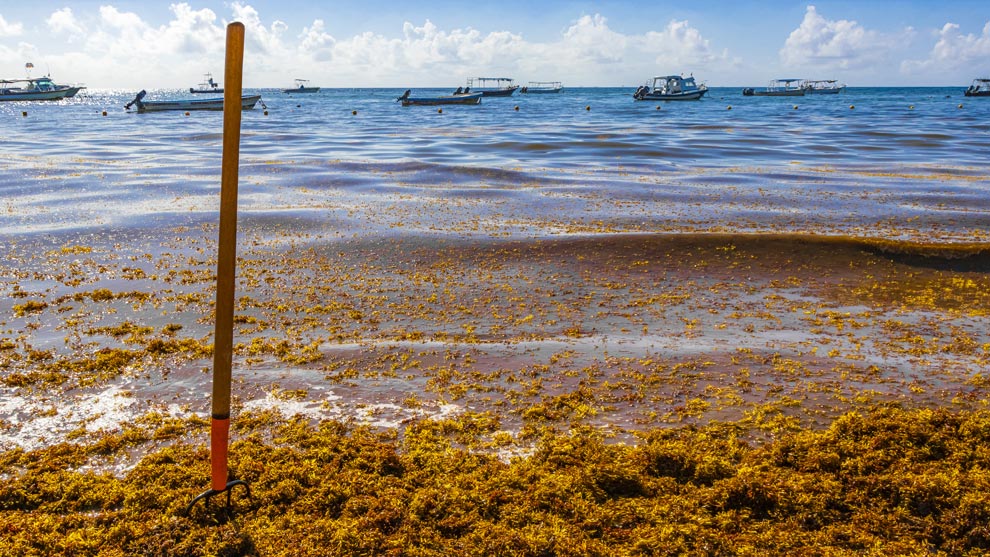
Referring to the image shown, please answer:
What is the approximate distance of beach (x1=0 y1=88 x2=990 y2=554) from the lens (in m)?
4.96

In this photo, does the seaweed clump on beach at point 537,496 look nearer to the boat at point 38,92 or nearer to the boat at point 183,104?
the boat at point 183,104

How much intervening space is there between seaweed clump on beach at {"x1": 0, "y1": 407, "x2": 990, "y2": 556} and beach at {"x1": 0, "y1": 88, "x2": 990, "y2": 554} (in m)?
0.22

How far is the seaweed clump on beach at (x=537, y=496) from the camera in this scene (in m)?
3.36

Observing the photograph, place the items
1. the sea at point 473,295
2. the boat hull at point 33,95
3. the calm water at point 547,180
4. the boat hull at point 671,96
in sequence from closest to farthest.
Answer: the sea at point 473,295 → the calm water at point 547,180 → the boat hull at point 671,96 → the boat hull at point 33,95

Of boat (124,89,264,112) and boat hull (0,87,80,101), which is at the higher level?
boat hull (0,87,80,101)

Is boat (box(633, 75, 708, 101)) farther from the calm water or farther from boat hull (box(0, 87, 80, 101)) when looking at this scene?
boat hull (box(0, 87, 80, 101))

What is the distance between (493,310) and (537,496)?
3.93 meters

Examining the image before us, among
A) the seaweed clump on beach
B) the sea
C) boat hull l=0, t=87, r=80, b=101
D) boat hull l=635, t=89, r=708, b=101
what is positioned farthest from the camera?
boat hull l=0, t=87, r=80, b=101

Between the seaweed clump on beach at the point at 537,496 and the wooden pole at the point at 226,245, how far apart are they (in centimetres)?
40

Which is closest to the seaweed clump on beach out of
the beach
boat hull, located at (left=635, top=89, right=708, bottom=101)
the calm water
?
the beach

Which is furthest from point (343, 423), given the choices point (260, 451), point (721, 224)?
point (721, 224)

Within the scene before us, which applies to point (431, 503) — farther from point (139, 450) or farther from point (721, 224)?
point (721, 224)

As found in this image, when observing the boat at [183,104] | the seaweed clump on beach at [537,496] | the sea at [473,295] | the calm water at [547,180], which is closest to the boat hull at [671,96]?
the boat at [183,104]

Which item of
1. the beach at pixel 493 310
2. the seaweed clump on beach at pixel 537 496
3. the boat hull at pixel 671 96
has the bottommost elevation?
the seaweed clump on beach at pixel 537 496
